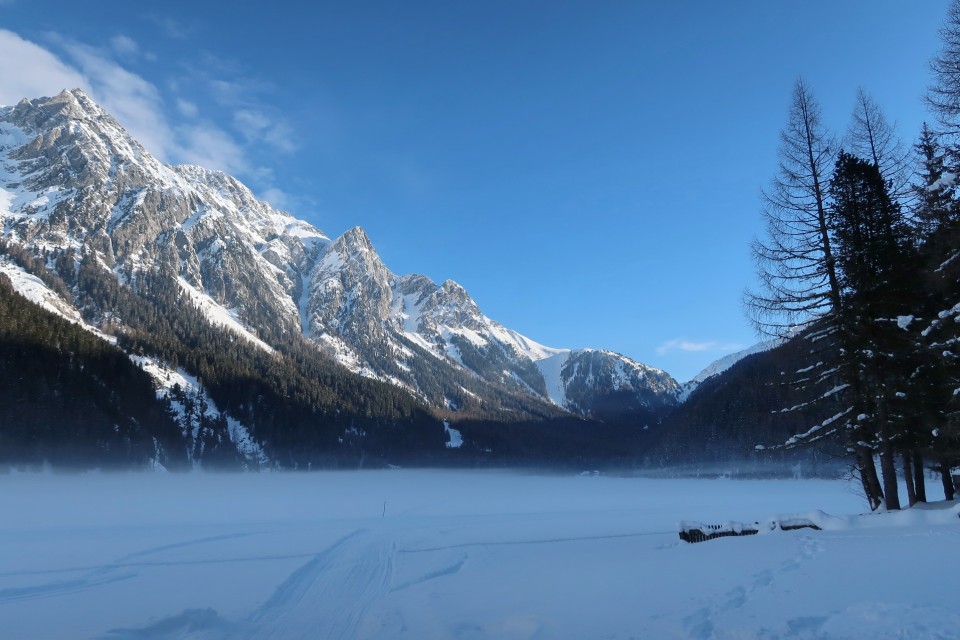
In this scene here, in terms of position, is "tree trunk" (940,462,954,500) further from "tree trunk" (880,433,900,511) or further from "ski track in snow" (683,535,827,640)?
"ski track in snow" (683,535,827,640)

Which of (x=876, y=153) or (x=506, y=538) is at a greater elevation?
(x=876, y=153)

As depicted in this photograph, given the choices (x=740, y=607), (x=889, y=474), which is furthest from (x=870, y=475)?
(x=740, y=607)

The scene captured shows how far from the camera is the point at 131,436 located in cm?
8275

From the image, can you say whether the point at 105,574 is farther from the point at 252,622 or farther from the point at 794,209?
the point at 794,209

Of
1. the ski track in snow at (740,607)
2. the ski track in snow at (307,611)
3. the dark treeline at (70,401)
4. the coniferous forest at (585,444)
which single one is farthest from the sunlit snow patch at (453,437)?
the ski track in snow at (740,607)

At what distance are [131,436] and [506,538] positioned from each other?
8315cm

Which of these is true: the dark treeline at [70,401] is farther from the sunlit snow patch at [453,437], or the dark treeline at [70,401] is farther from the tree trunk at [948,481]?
the tree trunk at [948,481]

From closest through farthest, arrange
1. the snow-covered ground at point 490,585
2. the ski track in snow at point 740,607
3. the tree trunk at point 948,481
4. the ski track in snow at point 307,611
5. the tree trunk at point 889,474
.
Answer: the ski track in snow at point 740,607, the snow-covered ground at point 490,585, the ski track in snow at point 307,611, the tree trunk at point 889,474, the tree trunk at point 948,481

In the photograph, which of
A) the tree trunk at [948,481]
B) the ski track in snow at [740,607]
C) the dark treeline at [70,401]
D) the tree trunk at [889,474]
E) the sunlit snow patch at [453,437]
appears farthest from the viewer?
the sunlit snow patch at [453,437]

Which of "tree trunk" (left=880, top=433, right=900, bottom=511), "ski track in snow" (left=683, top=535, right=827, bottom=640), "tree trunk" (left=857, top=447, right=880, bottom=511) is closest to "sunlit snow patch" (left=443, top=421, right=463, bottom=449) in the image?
"tree trunk" (left=857, top=447, right=880, bottom=511)

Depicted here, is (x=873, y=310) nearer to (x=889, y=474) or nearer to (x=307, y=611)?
(x=889, y=474)

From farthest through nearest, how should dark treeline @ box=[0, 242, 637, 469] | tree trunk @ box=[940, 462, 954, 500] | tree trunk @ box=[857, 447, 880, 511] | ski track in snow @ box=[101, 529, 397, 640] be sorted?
dark treeline @ box=[0, 242, 637, 469] → tree trunk @ box=[940, 462, 954, 500] → tree trunk @ box=[857, 447, 880, 511] → ski track in snow @ box=[101, 529, 397, 640]

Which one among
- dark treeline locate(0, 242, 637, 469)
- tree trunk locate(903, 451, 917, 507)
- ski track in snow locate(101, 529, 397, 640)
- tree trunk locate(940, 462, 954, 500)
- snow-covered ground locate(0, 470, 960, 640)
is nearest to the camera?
snow-covered ground locate(0, 470, 960, 640)

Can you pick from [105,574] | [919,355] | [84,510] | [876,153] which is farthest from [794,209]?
[84,510]
